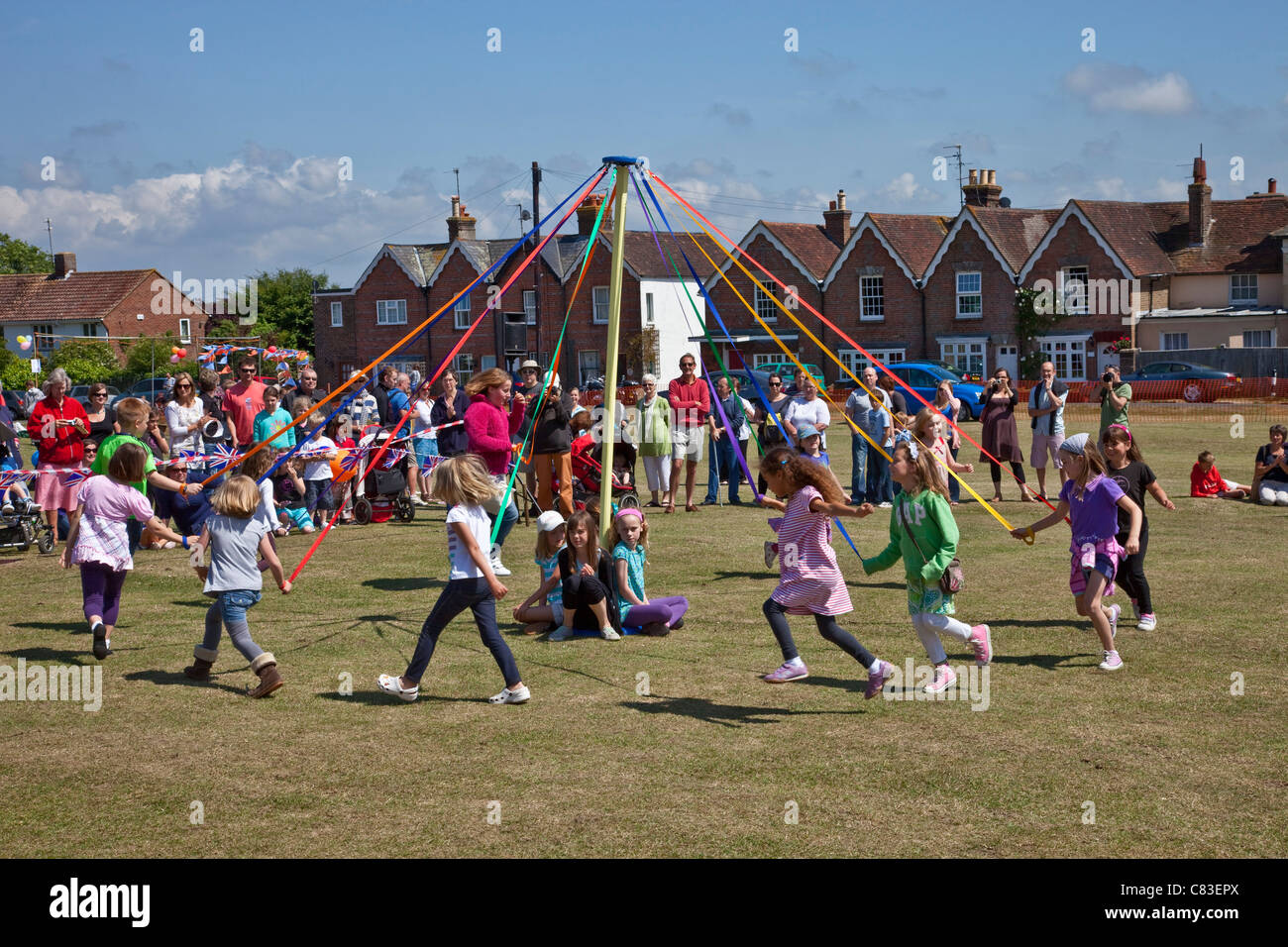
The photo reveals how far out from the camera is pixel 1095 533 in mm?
7949

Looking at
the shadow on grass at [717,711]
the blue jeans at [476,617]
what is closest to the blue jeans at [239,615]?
the blue jeans at [476,617]

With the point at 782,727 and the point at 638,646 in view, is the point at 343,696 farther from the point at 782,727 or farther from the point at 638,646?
the point at 782,727

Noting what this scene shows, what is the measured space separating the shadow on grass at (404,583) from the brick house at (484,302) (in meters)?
38.1

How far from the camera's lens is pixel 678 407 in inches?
633

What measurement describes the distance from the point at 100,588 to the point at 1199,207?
2021 inches

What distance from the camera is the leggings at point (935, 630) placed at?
7199 mm

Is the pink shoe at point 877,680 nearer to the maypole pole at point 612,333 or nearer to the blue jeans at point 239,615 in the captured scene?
the maypole pole at point 612,333

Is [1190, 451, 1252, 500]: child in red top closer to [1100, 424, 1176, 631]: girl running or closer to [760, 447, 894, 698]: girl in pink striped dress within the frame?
[1100, 424, 1176, 631]: girl running

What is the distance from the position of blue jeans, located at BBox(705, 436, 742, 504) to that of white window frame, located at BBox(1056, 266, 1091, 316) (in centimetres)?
3513

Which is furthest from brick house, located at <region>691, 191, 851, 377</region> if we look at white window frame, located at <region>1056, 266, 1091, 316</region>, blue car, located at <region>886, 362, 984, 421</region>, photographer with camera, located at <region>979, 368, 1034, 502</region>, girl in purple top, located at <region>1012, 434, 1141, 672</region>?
girl in purple top, located at <region>1012, 434, 1141, 672</region>

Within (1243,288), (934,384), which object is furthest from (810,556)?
(1243,288)

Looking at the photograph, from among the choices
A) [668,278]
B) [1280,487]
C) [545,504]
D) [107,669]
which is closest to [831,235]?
[668,278]

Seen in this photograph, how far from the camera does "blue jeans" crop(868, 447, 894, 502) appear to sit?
1608 centimetres
